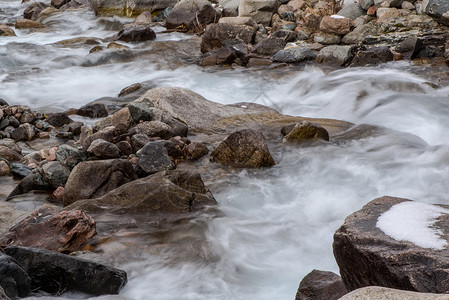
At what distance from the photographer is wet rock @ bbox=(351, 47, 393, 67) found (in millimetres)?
11258

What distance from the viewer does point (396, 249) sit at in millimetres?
2521

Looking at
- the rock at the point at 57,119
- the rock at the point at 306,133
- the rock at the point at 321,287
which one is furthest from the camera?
the rock at the point at 57,119

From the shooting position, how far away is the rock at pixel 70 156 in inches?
236

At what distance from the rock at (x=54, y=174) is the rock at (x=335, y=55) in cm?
773

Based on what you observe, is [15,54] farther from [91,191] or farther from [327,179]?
[327,179]

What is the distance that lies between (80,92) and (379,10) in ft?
26.9

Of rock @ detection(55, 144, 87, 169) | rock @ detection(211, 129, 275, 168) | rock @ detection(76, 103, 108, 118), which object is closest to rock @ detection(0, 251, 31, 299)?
rock @ detection(55, 144, 87, 169)

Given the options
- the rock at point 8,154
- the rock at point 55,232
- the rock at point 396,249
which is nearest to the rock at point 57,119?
the rock at point 8,154

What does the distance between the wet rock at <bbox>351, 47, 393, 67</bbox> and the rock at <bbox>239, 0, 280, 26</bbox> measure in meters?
4.67

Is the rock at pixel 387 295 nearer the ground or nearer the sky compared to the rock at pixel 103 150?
nearer the sky

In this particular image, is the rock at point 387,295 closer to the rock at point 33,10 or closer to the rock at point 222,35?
the rock at point 222,35

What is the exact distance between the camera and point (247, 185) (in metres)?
5.79

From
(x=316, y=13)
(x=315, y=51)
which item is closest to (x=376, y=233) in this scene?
(x=315, y=51)

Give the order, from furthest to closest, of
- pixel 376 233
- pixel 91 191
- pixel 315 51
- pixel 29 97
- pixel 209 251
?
pixel 315 51
pixel 29 97
pixel 91 191
pixel 209 251
pixel 376 233
